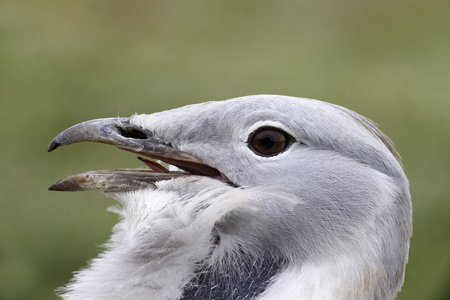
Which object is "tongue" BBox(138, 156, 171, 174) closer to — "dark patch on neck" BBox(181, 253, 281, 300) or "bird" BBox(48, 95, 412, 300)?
"bird" BBox(48, 95, 412, 300)

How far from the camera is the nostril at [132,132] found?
1063 millimetres

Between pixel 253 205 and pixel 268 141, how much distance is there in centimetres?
11

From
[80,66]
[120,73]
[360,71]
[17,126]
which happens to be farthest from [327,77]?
[17,126]

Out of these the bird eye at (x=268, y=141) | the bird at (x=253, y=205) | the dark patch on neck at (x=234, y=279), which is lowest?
the dark patch on neck at (x=234, y=279)

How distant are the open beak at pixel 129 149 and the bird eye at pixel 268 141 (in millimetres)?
78

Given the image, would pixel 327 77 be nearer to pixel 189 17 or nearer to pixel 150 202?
pixel 189 17

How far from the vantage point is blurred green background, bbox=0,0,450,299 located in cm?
273

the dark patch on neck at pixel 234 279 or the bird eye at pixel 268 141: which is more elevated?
the bird eye at pixel 268 141

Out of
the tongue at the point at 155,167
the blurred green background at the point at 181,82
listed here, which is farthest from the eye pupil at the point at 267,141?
the blurred green background at the point at 181,82

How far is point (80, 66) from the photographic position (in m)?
3.07

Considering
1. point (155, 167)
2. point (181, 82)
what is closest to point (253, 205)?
point (155, 167)

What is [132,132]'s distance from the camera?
1071 mm

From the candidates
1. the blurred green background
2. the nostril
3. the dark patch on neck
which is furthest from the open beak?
the blurred green background

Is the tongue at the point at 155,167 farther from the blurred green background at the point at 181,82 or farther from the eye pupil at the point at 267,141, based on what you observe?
the blurred green background at the point at 181,82
